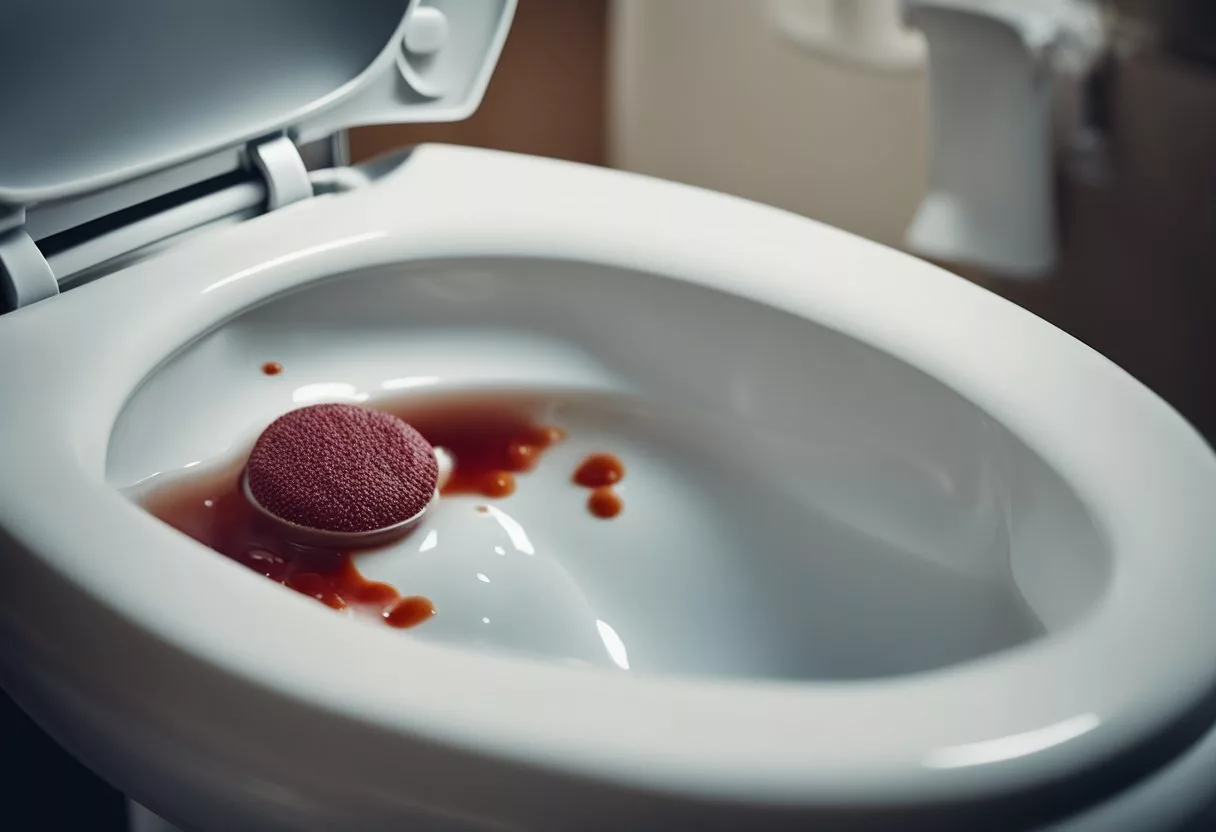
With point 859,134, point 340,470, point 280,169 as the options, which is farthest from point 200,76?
point 859,134

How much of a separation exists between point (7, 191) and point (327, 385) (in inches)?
7.0

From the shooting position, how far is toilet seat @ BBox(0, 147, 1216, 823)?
1.15 feet

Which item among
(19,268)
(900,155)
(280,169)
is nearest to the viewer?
(19,268)

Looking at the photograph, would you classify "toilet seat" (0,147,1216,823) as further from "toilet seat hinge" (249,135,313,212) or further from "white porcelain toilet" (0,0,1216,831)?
"toilet seat hinge" (249,135,313,212)

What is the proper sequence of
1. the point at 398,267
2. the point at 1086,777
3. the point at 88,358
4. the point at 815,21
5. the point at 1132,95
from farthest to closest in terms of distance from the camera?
the point at 815,21 → the point at 1132,95 → the point at 398,267 → the point at 88,358 → the point at 1086,777

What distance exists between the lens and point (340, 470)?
596 millimetres

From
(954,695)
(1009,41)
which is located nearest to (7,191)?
(954,695)

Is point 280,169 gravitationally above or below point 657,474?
above

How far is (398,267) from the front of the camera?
664mm

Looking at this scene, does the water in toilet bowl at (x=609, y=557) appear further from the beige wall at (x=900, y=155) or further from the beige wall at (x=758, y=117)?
the beige wall at (x=758, y=117)

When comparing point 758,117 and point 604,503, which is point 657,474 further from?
point 758,117

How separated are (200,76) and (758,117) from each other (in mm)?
733

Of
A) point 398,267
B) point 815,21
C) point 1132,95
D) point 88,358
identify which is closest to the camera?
point 88,358

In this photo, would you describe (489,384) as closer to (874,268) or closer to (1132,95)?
(874,268)
